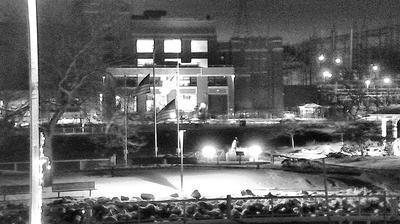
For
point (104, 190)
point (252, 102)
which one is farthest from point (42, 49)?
point (252, 102)

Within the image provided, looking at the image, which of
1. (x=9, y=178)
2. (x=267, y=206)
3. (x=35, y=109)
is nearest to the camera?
(x=35, y=109)

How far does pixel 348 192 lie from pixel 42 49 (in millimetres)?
11735

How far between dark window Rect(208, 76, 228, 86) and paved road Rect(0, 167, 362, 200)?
44.2m

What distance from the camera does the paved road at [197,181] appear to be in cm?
2178

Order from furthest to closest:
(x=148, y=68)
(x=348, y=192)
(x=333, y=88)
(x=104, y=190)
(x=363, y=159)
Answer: (x=333, y=88), (x=148, y=68), (x=363, y=159), (x=104, y=190), (x=348, y=192)

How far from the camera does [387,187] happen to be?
23.5 meters

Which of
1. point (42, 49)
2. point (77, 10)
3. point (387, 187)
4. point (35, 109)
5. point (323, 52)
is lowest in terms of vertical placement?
point (387, 187)

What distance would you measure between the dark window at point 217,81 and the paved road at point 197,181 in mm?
44162

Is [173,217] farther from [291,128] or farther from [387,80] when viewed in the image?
[387,80]

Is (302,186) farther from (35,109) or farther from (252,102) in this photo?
(252,102)

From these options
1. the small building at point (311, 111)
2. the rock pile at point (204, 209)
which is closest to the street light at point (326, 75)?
the small building at point (311, 111)

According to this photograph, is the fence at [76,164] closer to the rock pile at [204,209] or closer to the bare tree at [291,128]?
the rock pile at [204,209]

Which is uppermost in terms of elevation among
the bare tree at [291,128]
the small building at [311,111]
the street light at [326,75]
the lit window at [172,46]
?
the lit window at [172,46]

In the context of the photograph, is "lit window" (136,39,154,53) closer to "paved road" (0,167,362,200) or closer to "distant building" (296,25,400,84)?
"distant building" (296,25,400,84)
